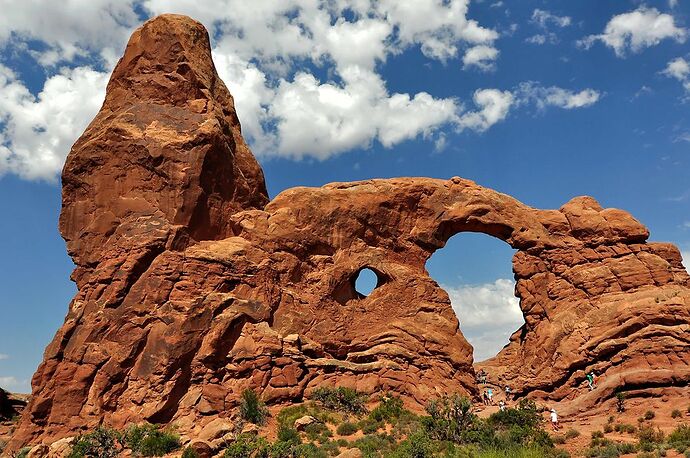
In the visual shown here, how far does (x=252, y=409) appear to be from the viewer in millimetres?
22469

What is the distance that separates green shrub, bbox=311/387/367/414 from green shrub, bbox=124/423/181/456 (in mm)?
6379

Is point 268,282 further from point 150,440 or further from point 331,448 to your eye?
point 331,448

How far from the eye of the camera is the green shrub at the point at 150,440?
20584 millimetres

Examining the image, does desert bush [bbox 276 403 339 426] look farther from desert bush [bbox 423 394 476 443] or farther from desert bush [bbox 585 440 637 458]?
desert bush [bbox 585 440 637 458]

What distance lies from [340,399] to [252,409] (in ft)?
13.6

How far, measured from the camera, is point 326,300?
90.1 feet

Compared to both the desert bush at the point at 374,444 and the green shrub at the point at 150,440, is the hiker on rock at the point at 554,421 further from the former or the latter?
the green shrub at the point at 150,440

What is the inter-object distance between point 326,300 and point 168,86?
14.4 m

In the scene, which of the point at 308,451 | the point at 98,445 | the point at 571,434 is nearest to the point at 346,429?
the point at 308,451

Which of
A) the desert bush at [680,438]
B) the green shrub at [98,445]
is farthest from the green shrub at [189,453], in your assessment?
the desert bush at [680,438]

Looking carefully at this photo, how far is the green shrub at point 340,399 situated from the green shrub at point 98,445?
8413 millimetres

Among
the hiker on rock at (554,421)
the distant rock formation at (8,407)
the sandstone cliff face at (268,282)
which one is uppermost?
the sandstone cliff face at (268,282)

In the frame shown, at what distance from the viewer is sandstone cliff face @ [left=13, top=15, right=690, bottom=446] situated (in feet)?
77.6

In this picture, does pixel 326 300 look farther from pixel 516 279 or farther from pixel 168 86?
pixel 168 86
